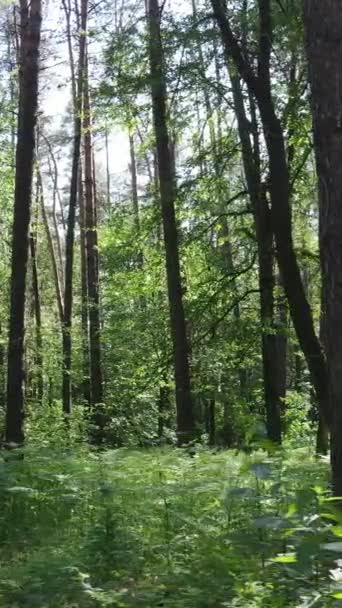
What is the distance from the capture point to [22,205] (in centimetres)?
941

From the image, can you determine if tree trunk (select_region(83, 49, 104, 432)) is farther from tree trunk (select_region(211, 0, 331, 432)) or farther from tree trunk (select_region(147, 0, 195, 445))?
tree trunk (select_region(211, 0, 331, 432))

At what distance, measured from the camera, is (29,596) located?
11.7ft

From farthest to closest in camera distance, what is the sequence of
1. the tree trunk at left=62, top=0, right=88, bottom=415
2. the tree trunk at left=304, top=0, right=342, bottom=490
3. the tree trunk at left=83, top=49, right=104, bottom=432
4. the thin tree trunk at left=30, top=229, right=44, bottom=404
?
the thin tree trunk at left=30, top=229, right=44, bottom=404 → the tree trunk at left=62, top=0, right=88, bottom=415 → the tree trunk at left=83, top=49, right=104, bottom=432 → the tree trunk at left=304, top=0, right=342, bottom=490

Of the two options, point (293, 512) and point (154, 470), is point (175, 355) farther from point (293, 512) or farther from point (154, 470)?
point (293, 512)

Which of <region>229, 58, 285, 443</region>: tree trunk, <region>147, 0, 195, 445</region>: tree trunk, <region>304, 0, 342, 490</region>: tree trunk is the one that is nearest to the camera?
<region>304, 0, 342, 490</region>: tree trunk

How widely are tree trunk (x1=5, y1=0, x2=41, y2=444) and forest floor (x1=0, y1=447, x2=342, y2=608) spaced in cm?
250

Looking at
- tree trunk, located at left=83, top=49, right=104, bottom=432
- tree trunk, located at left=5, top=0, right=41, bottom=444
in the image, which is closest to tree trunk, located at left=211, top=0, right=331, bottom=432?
tree trunk, located at left=5, top=0, right=41, bottom=444

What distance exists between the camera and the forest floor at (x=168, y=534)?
9.53 feet

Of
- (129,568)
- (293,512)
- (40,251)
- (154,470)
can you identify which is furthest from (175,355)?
(40,251)

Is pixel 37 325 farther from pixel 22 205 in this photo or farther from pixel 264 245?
pixel 264 245

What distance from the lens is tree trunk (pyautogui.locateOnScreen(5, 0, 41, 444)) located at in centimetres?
899

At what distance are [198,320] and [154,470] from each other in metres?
4.85

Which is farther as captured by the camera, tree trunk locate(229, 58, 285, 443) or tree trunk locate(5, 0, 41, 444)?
tree trunk locate(5, 0, 41, 444)

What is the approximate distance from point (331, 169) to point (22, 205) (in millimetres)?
6250
